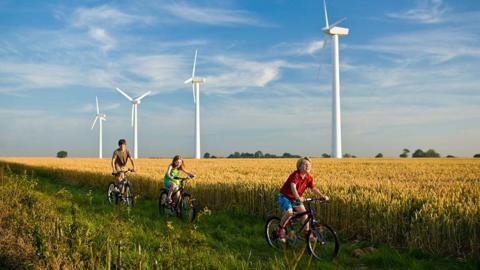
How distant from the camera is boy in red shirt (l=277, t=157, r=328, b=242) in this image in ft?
31.6

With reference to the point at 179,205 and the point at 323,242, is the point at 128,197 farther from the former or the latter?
the point at 323,242

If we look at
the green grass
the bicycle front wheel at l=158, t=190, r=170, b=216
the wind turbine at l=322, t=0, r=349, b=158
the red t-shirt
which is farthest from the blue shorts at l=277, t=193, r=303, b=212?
the wind turbine at l=322, t=0, r=349, b=158

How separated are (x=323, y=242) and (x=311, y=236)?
0.27 metres

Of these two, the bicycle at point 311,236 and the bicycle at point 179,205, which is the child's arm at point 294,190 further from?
the bicycle at point 179,205

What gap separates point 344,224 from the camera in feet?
39.4

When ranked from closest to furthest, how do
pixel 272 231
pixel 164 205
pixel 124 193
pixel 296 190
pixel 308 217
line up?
1. pixel 308 217
2. pixel 296 190
3. pixel 272 231
4. pixel 164 205
5. pixel 124 193

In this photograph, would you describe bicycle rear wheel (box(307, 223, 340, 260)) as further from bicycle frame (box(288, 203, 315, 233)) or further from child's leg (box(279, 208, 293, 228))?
child's leg (box(279, 208, 293, 228))

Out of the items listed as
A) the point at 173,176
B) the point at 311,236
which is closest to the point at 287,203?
the point at 311,236

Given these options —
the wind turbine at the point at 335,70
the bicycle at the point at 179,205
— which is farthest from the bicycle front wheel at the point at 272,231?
the wind turbine at the point at 335,70

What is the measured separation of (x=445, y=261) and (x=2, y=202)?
10.8m

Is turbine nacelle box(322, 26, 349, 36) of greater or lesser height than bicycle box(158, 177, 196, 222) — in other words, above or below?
above

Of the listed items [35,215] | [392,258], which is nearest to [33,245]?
[35,215]

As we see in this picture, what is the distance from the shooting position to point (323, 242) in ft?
30.9

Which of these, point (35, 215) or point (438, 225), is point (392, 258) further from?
point (35, 215)
